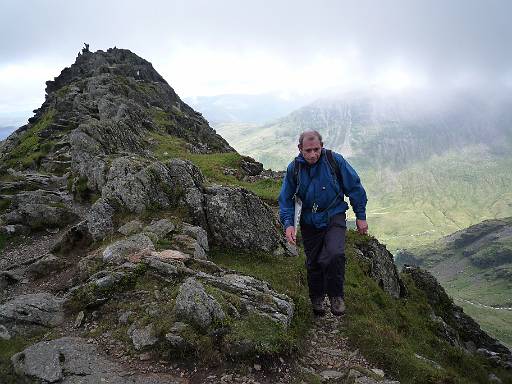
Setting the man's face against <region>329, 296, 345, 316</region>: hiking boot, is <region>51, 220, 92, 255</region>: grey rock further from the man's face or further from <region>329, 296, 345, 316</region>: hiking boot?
the man's face

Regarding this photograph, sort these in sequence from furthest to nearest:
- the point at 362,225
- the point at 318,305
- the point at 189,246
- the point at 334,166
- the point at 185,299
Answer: the point at 189,246, the point at 318,305, the point at 362,225, the point at 334,166, the point at 185,299

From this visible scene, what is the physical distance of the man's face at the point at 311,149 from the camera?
13094mm

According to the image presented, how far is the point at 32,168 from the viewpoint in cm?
4681

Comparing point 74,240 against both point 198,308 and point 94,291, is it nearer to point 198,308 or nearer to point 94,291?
point 94,291

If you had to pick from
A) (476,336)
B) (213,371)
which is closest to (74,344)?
(213,371)

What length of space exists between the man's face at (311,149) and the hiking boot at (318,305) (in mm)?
5439

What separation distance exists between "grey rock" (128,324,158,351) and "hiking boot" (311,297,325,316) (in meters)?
6.11

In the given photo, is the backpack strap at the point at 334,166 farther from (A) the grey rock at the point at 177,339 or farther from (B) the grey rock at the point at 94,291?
(B) the grey rock at the point at 94,291

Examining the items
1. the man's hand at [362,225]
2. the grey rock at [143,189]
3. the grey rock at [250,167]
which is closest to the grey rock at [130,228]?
the grey rock at [143,189]

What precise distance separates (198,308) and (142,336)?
179cm

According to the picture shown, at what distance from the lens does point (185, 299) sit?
40.8 ft

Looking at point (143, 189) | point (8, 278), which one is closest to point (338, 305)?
point (143, 189)

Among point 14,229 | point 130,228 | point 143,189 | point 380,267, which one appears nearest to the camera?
point 130,228

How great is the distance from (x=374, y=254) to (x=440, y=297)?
27.8 feet
